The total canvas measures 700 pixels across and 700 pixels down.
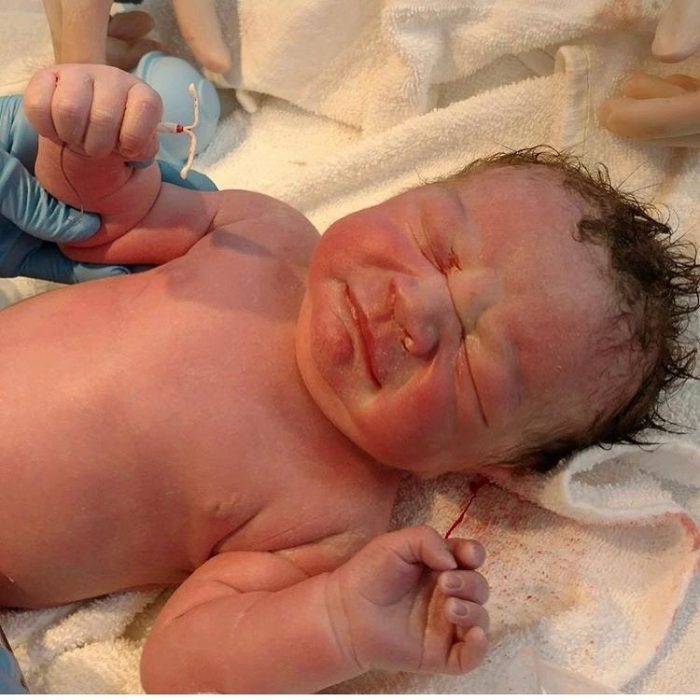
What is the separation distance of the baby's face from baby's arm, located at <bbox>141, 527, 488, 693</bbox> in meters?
0.13

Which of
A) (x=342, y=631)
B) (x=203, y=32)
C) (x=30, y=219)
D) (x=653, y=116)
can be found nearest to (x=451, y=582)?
(x=342, y=631)

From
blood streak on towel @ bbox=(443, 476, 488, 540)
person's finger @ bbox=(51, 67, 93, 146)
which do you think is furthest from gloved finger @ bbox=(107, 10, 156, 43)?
blood streak on towel @ bbox=(443, 476, 488, 540)

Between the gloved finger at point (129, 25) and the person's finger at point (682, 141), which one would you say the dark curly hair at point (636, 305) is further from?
the gloved finger at point (129, 25)

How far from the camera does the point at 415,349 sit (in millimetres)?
921

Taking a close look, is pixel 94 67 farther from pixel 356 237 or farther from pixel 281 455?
pixel 281 455

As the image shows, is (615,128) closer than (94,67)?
No

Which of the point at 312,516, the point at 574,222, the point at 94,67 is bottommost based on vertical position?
the point at 312,516

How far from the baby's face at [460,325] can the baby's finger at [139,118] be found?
0.23 metres

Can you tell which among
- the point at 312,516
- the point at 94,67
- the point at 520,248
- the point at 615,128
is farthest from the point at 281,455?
the point at 615,128

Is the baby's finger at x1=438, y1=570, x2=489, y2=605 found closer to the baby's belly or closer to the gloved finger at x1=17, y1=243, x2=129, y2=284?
the baby's belly

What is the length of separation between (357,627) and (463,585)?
11 centimetres

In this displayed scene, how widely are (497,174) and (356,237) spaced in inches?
7.4

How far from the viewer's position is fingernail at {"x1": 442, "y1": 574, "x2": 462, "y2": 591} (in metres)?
0.86

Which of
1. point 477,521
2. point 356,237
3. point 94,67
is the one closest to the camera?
point 94,67
